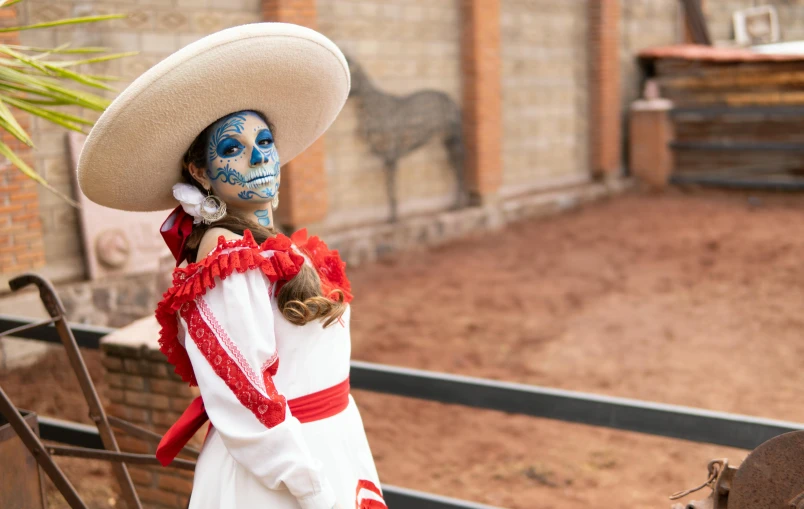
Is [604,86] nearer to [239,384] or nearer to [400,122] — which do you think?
[400,122]

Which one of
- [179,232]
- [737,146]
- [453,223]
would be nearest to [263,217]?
[179,232]

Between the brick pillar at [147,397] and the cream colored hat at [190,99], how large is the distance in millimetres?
1341

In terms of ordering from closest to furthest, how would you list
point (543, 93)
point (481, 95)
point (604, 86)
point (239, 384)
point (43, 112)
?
point (239, 384) → point (43, 112) → point (481, 95) → point (543, 93) → point (604, 86)

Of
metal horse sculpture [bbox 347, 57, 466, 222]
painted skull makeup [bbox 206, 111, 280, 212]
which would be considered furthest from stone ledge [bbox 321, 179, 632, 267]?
painted skull makeup [bbox 206, 111, 280, 212]

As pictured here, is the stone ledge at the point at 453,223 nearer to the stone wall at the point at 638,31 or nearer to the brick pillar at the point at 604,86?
the brick pillar at the point at 604,86

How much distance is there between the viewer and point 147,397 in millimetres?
3287

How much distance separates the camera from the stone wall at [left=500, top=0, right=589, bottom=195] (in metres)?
11.4

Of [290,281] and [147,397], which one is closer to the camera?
[290,281]

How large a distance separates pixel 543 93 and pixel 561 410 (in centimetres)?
1026

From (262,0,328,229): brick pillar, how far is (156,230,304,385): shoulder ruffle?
→ 6.05 meters

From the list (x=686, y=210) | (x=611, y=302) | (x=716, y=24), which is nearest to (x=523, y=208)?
(x=686, y=210)

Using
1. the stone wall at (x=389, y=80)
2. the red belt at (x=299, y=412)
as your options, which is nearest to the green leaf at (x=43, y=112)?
the red belt at (x=299, y=412)

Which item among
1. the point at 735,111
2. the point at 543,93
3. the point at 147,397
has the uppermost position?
the point at 543,93

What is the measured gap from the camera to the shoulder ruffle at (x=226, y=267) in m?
1.71
